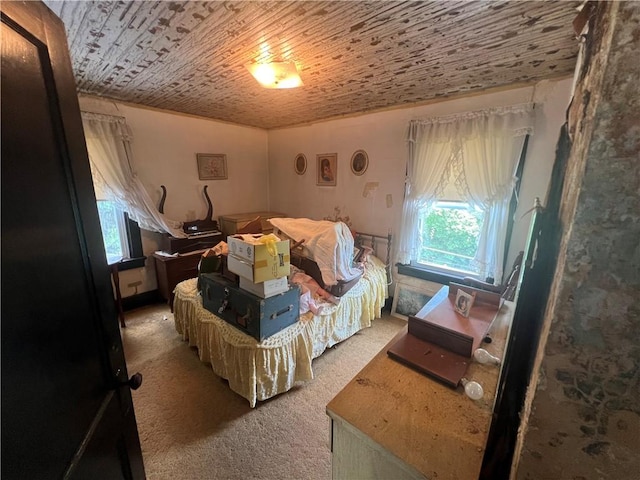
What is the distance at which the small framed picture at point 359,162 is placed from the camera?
3.16 meters

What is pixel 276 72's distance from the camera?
1771 mm

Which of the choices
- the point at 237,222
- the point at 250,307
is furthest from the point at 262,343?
the point at 237,222

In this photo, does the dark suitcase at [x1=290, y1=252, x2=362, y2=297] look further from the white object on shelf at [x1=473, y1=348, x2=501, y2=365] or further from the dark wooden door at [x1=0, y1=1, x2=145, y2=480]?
the dark wooden door at [x1=0, y1=1, x2=145, y2=480]

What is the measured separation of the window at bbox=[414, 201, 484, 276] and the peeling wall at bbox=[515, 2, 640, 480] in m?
2.33

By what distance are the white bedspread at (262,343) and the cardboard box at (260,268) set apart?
44 centimetres

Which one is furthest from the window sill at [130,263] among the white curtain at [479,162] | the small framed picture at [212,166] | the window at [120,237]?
the white curtain at [479,162]

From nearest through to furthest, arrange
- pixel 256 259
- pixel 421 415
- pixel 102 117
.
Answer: pixel 421 415 → pixel 256 259 → pixel 102 117

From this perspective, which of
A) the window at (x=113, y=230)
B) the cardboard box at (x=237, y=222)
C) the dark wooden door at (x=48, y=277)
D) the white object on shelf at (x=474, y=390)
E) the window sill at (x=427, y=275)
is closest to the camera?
the dark wooden door at (x=48, y=277)

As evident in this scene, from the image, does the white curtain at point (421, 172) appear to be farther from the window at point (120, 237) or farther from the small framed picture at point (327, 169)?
the window at point (120, 237)

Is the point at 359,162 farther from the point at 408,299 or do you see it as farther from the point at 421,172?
the point at 408,299

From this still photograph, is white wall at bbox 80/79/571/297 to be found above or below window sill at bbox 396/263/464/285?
above

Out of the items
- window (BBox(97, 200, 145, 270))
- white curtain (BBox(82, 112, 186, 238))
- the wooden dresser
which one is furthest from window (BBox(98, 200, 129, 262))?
the wooden dresser

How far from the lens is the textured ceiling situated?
→ 1.22 m

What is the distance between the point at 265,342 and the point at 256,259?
1.92 ft
